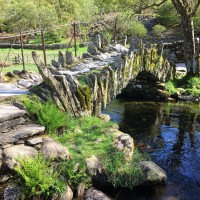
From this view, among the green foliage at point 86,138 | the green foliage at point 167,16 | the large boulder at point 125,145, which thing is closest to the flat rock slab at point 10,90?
the green foliage at point 86,138

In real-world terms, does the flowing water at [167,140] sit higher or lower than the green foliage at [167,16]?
lower

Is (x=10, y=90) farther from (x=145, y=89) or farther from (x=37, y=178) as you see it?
(x=145, y=89)

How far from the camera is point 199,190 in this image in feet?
31.4

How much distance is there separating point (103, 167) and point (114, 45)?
10494 mm

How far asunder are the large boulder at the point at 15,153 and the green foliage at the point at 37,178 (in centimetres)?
16

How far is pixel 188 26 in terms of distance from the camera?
20.7 m

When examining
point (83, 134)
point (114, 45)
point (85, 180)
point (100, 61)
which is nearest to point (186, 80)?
point (114, 45)

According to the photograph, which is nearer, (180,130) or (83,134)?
(83,134)

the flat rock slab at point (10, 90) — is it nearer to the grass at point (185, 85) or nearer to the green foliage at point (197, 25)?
the grass at point (185, 85)

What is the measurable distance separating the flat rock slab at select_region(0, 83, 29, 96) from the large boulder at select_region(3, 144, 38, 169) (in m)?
2.44

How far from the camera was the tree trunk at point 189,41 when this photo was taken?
813 inches

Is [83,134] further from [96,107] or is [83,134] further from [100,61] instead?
[100,61]

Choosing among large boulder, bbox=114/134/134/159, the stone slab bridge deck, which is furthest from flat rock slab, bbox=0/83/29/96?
large boulder, bbox=114/134/134/159

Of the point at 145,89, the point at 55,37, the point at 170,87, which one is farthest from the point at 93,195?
the point at 55,37
